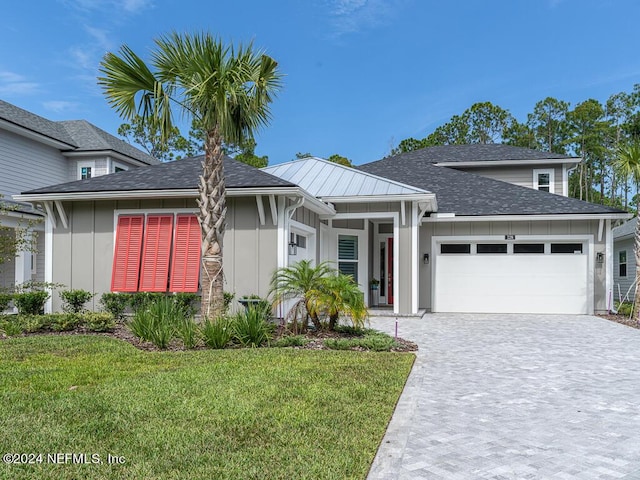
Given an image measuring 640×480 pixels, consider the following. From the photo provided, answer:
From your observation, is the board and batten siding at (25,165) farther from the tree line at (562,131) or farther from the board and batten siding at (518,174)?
the tree line at (562,131)

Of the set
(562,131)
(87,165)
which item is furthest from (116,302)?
(562,131)

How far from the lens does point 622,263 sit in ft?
72.1

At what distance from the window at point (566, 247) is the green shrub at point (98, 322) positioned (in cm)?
1202

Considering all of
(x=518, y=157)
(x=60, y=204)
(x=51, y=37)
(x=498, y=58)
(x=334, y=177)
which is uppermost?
(x=498, y=58)

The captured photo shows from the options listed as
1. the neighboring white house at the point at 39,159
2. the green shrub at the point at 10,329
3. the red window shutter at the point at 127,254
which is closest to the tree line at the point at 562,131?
the neighboring white house at the point at 39,159

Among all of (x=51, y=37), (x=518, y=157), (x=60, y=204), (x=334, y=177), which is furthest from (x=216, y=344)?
(x=518, y=157)

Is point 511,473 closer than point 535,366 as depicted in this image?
Yes

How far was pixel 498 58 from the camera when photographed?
24.0m

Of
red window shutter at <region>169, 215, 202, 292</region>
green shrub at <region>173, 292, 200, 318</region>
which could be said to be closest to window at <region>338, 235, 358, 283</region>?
red window shutter at <region>169, 215, 202, 292</region>

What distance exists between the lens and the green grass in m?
3.32

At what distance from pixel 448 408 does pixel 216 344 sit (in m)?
4.10

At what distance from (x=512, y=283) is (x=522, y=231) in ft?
5.11

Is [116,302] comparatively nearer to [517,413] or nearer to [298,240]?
[298,240]

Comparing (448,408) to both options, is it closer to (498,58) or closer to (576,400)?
(576,400)
